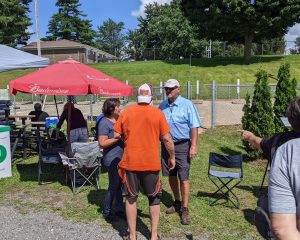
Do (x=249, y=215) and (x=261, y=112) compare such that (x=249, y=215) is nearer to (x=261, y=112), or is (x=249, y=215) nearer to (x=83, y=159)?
(x=83, y=159)

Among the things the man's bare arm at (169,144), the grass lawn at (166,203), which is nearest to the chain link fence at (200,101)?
the grass lawn at (166,203)

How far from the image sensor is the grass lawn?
4914 millimetres

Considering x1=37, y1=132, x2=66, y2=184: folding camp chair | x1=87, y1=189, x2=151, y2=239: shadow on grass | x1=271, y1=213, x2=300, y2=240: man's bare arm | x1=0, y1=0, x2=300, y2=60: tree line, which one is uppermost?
x1=0, y1=0, x2=300, y2=60: tree line

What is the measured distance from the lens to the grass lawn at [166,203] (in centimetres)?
491

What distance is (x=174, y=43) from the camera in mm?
57844

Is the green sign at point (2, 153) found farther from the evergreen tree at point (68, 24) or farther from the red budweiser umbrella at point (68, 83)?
the evergreen tree at point (68, 24)

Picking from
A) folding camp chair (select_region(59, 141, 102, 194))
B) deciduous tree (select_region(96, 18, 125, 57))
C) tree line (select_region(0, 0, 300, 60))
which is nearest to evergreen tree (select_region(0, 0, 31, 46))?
tree line (select_region(0, 0, 300, 60))

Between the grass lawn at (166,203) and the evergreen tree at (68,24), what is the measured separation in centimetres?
6165

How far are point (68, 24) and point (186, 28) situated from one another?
21.8 meters

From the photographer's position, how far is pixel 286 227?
1.96m

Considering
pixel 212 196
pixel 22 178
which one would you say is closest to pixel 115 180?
pixel 212 196

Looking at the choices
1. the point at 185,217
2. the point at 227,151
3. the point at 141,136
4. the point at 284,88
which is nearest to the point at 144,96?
the point at 141,136

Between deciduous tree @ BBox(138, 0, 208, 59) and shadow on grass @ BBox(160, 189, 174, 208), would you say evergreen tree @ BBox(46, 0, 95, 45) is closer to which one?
deciduous tree @ BBox(138, 0, 208, 59)

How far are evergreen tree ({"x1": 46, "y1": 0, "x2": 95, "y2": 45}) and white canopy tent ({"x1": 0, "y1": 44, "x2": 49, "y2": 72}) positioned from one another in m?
59.1
